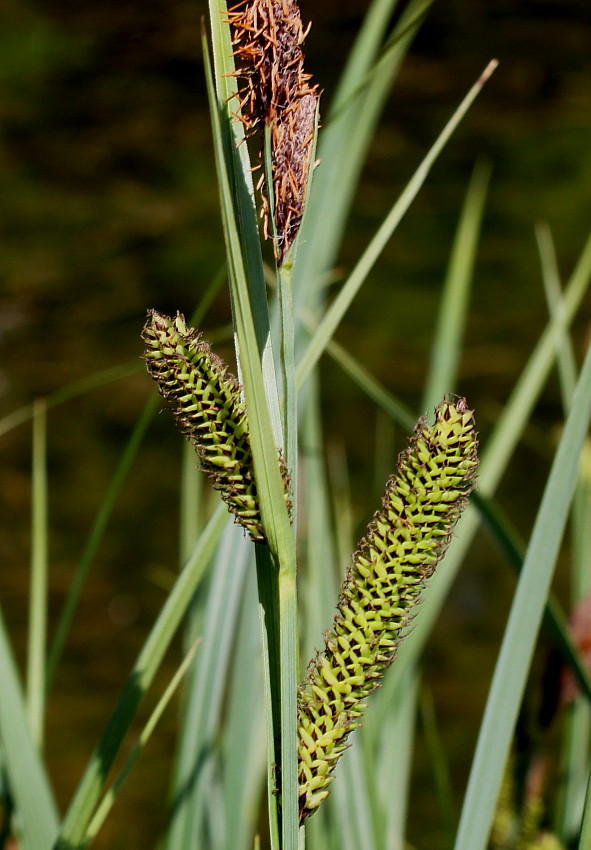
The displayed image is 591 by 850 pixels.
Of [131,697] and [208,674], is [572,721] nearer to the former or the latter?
[208,674]

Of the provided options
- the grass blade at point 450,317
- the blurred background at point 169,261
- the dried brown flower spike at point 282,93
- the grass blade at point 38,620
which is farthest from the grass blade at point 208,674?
the blurred background at point 169,261

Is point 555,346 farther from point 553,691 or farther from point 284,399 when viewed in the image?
point 284,399

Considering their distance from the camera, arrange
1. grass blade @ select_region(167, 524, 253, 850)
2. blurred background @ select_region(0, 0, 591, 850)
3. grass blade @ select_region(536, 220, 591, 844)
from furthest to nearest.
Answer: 1. blurred background @ select_region(0, 0, 591, 850)
2. grass blade @ select_region(536, 220, 591, 844)
3. grass blade @ select_region(167, 524, 253, 850)

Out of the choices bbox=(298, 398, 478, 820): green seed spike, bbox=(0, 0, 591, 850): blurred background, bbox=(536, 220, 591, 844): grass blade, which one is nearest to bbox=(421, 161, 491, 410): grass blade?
bbox=(536, 220, 591, 844): grass blade

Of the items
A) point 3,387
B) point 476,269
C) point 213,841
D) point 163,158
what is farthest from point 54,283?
point 213,841

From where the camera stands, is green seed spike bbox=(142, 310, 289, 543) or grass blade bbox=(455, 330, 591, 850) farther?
grass blade bbox=(455, 330, 591, 850)

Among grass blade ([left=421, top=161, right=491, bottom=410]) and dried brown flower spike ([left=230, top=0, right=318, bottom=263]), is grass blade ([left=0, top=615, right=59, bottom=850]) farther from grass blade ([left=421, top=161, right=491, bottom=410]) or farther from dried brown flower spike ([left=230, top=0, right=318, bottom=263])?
grass blade ([left=421, top=161, right=491, bottom=410])
